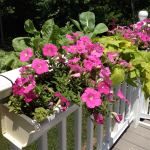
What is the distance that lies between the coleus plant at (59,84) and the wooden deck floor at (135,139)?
1.53 metres

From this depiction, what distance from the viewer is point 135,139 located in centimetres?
245

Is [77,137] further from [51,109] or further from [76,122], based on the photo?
[51,109]

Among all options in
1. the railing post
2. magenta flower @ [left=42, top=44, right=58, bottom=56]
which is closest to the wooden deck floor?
the railing post

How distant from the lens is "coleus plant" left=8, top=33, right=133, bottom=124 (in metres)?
0.73

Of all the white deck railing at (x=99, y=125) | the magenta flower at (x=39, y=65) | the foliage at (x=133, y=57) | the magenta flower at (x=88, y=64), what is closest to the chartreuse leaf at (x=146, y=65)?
the foliage at (x=133, y=57)

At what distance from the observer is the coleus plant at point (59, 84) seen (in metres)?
0.73

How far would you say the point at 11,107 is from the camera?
2.46ft

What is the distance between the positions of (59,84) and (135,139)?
80.3 inches

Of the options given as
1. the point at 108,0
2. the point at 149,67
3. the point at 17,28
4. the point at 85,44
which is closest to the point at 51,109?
the point at 85,44

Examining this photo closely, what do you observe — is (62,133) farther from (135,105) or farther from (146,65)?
(135,105)

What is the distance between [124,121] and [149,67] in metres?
1.38

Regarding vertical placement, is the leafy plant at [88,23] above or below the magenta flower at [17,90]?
above

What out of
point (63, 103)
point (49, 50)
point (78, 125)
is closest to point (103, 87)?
point (63, 103)

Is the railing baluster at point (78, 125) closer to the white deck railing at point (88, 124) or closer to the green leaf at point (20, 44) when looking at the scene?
the white deck railing at point (88, 124)
